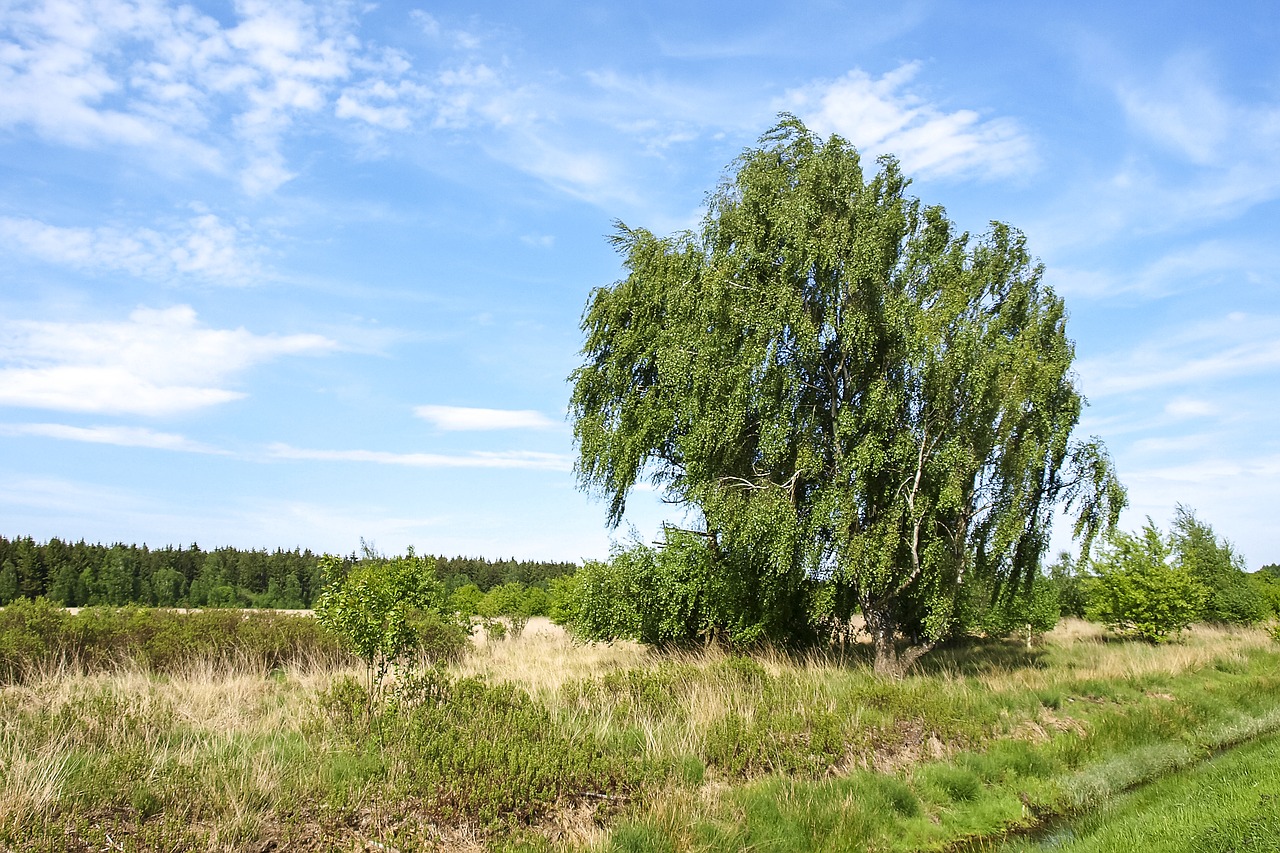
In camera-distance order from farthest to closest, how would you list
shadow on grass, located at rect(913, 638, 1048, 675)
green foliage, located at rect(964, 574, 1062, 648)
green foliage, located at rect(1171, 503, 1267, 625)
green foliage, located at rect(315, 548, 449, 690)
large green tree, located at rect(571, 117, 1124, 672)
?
green foliage, located at rect(1171, 503, 1267, 625), green foliage, located at rect(964, 574, 1062, 648), shadow on grass, located at rect(913, 638, 1048, 675), large green tree, located at rect(571, 117, 1124, 672), green foliage, located at rect(315, 548, 449, 690)

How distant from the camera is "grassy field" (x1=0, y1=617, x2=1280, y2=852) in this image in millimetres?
Answer: 6336

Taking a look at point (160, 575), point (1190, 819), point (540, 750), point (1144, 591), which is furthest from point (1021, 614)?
point (160, 575)

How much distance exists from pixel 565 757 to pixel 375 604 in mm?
2958

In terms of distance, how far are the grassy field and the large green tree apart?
8.65 ft

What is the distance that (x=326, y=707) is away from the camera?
871 cm

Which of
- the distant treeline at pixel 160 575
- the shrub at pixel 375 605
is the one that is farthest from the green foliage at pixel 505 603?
the shrub at pixel 375 605

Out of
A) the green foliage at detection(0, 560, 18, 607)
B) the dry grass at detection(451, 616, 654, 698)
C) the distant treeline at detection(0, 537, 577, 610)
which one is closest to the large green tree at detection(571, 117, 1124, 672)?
the dry grass at detection(451, 616, 654, 698)

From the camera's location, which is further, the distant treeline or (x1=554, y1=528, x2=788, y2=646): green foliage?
the distant treeline

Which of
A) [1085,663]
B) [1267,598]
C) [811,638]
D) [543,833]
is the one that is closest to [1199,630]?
[1267,598]

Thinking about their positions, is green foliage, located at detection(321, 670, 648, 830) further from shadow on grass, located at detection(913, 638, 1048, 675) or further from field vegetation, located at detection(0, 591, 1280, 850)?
shadow on grass, located at detection(913, 638, 1048, 675)

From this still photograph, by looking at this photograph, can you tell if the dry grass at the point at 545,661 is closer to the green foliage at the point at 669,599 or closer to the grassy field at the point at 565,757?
the grassy field at the point at 565,757

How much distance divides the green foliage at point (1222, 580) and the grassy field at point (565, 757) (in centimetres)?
2030

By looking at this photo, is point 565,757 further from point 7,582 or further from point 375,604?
point 7,582

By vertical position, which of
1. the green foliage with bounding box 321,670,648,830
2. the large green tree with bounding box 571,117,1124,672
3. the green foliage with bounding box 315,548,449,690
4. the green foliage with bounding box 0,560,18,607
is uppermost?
the large green tree with bounding box 571,117,1124,672
